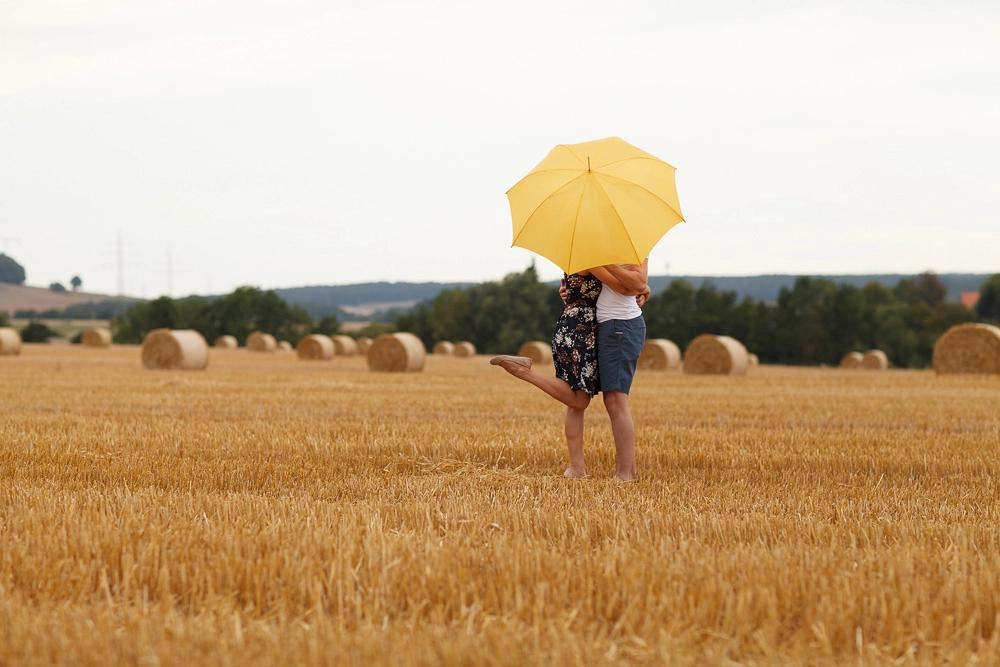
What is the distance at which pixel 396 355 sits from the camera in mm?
25344

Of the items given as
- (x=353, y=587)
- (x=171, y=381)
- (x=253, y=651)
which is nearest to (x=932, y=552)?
(x=353, y=587)

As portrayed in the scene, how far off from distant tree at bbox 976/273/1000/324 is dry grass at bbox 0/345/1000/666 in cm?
8690

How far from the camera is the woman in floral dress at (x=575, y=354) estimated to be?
600 cm

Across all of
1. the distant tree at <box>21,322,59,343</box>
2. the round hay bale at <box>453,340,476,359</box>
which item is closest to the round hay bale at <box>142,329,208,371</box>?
the round hay bale at <box>453,340,476,359</box>

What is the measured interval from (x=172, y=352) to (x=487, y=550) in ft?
71.6

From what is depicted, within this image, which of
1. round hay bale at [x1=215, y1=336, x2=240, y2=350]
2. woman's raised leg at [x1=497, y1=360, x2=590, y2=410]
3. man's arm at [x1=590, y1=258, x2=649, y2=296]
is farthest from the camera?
round hay bale at [x1=215, y1=336, x2=240, y2=350]

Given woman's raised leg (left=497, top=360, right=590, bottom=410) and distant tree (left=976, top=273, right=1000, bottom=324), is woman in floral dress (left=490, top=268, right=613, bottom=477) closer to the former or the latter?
woman's raised leg (left=497, top=360, right=590, bottom=410)

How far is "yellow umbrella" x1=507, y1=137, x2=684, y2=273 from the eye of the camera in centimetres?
564

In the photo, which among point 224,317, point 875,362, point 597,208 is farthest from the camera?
point 224,317

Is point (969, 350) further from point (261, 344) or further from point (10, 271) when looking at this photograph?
point (10, 271)

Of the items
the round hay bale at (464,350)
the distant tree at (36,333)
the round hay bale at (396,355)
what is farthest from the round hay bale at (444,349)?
the distant tree at (36,333)

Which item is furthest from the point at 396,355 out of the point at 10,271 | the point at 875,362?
the point at 10,271

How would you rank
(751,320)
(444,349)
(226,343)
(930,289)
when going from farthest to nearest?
(930,289) < (751,320) < (226,343) < (444,349)

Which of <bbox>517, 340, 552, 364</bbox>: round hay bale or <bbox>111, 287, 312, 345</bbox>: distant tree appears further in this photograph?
Result: <bbox>111, 287, 312, 345</bbox>: distant tree
